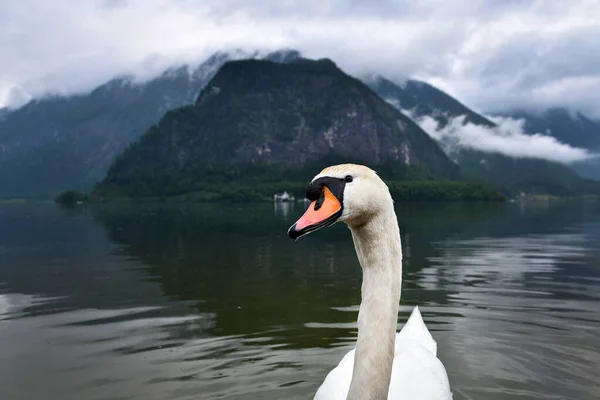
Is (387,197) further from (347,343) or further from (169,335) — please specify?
(169,335)

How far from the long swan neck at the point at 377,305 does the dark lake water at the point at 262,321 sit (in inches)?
176

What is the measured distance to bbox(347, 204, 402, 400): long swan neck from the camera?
4.29m

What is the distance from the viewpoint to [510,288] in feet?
55.0

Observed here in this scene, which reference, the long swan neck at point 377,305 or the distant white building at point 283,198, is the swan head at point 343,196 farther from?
the distant white building at point 283,198

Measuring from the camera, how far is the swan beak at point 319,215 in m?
3.83

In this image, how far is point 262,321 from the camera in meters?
13.1

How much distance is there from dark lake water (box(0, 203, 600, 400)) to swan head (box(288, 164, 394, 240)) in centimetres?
507

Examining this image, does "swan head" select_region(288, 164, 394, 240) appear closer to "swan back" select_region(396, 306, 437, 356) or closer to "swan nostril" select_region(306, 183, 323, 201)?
"swan nostril" select_region(306, 183, 323, 201)

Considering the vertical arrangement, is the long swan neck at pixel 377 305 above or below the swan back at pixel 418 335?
above

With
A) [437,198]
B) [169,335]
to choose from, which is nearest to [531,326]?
[169,335]

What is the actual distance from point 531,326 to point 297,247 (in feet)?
55.4

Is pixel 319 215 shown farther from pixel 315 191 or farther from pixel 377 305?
pixel 377 305

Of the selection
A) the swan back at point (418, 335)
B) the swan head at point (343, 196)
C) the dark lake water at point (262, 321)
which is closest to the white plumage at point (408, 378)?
the swan back at point (418, 335)

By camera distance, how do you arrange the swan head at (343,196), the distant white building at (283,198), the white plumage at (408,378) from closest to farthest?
1. the swan head at (343,196)
2. the white plumage at (408,378)
3. the distant white building at (283,198)
